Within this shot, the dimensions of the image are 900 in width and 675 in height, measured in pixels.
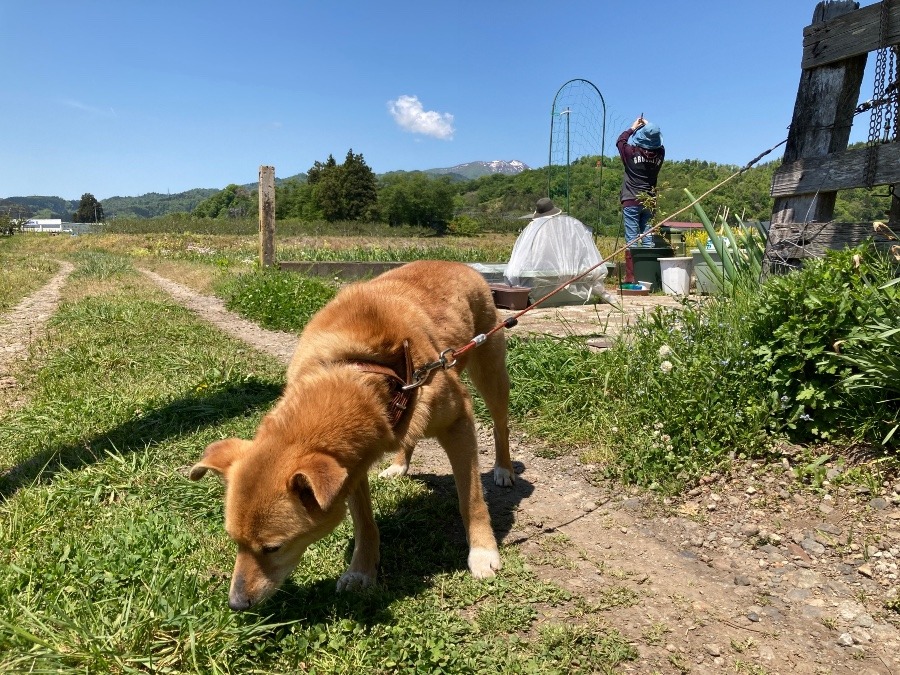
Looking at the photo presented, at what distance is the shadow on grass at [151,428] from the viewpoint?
11.4 feet

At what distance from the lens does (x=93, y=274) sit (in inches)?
587

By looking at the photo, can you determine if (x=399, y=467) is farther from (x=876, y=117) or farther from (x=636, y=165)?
(x=636, y=165)

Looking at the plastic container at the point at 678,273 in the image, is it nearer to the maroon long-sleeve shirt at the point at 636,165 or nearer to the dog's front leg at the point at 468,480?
the maroon long-sleeve shirt at the point at 636,165

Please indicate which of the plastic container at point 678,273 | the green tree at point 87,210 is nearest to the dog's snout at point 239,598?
the plastic container at point 678,273

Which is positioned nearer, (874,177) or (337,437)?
(337,437)

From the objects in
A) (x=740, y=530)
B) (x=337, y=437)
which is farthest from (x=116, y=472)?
(x=740, y=530)

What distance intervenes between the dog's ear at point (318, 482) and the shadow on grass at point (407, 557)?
0.46m

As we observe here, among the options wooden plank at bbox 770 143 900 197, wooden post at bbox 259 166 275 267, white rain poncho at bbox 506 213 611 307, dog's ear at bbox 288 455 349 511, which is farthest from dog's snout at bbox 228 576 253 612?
wooden post at bbox 259 166 275 267

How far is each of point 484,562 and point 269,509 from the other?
3.96 ft

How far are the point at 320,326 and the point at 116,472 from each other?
5.42ft

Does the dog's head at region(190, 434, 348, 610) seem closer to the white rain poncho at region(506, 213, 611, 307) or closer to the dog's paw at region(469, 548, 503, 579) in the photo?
the dog's paw at region(469, 548, 503, 579)

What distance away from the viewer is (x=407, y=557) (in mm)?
3006

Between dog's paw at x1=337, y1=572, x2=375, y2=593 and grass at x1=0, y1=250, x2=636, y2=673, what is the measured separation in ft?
0.16

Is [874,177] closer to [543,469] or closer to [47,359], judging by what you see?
[543,469]
